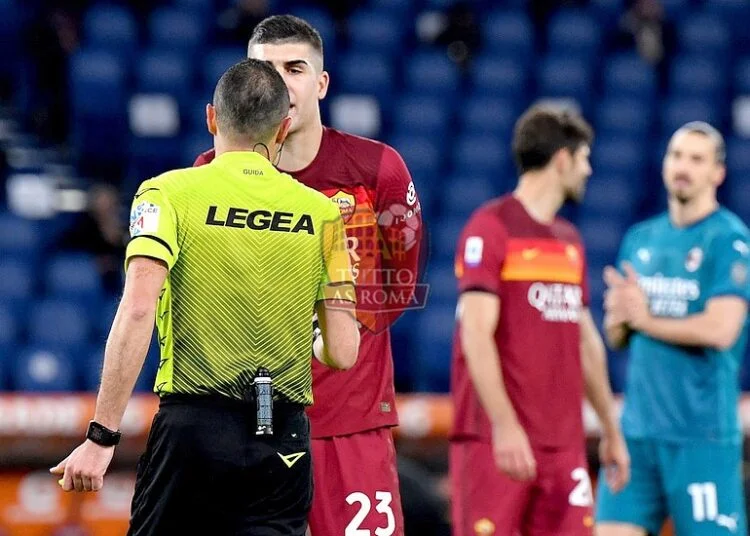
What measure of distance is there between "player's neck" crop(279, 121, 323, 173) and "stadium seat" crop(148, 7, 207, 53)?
27.8 ft

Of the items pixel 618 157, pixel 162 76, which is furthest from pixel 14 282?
pixel 618 157

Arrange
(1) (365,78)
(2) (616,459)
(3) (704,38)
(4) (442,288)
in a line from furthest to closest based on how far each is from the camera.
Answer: (3) (704,38) → (1) (365,78) → (4) (442,288) → (2) (616,459)

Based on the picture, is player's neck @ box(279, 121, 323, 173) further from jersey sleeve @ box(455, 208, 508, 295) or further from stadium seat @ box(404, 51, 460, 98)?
stadium seat @ box(404, 51, 460, 98)

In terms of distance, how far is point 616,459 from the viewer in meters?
6.71

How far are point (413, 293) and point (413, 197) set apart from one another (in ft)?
1.23

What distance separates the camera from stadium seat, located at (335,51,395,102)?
44.3 ft

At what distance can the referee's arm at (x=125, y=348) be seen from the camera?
3.86 metres

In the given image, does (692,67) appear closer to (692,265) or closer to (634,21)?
(634,21)

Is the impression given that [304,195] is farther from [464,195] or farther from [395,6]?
[395,6]

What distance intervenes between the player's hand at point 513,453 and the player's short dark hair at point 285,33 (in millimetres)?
1883

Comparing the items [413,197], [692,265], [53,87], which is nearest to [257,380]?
[413,197]

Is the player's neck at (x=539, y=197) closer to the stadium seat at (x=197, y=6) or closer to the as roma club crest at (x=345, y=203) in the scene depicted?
the as roma club crest at (x=345, y=203)

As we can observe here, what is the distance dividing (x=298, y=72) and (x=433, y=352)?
19.8 feet

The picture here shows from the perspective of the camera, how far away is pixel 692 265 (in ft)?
23.2
